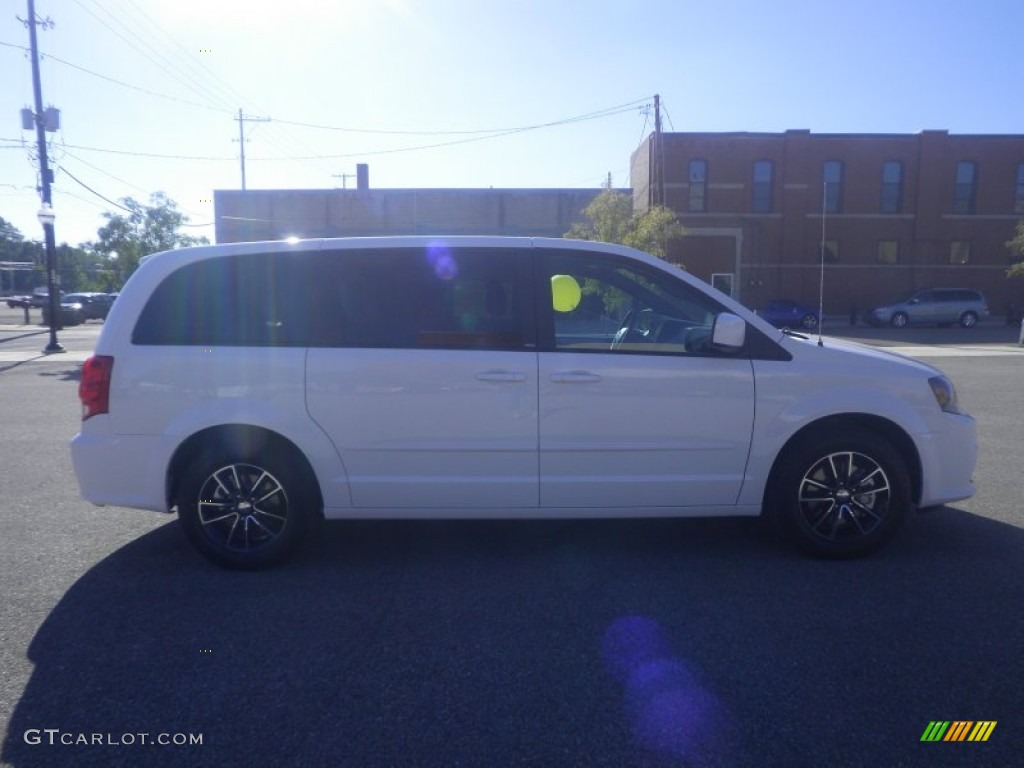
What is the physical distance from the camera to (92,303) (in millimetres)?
43781

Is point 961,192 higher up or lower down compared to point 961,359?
higher up

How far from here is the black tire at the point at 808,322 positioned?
36312mm

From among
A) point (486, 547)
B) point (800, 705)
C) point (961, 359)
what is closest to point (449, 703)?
point (800, 705)

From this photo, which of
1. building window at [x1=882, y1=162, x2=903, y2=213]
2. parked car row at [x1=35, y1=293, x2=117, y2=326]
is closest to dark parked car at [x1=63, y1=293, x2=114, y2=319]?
parked car row at [x1=35, y1=293, x2=117, y2=326]

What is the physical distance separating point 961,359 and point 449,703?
18899 mm

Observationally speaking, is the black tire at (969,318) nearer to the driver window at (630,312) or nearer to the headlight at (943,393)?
the headlight at (943,393)

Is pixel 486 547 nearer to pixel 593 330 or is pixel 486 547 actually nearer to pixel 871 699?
pixel 593 330

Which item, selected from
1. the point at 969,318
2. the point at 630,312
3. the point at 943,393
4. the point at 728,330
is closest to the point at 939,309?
the point at 969,318

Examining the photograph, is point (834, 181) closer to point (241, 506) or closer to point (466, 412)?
point (466, 412)

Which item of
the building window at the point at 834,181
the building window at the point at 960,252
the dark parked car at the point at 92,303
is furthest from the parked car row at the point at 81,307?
the building window at the point at 960,252

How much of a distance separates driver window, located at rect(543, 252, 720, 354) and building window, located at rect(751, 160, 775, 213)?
4008cm

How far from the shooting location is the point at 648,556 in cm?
522

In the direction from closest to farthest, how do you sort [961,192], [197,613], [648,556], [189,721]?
[189,721], [197,613], [648,556], [961,192]

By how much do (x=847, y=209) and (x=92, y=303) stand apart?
3942 centimetres
